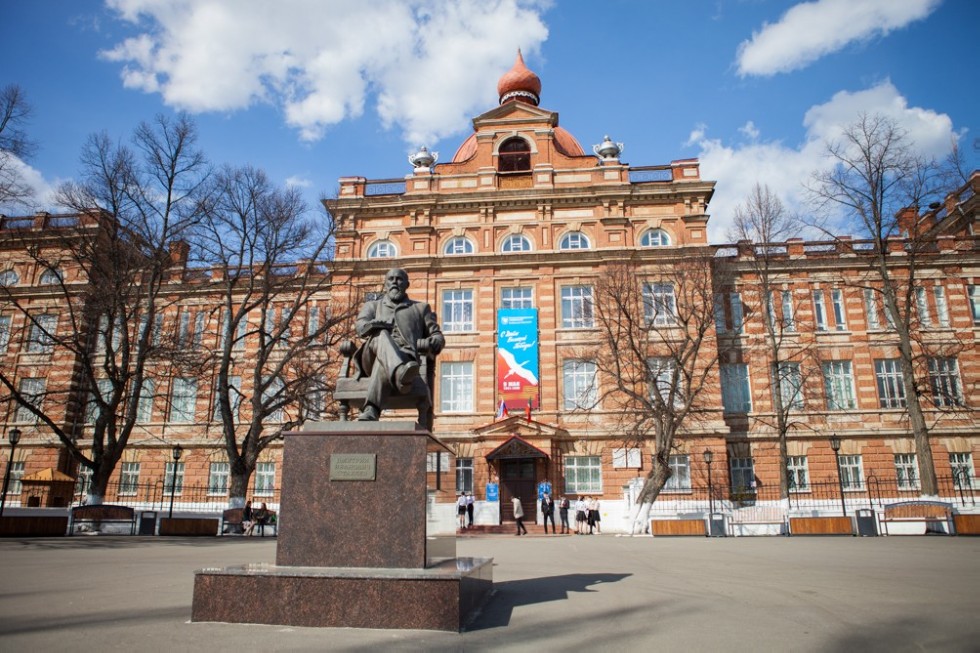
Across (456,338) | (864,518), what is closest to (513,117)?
(456,338)

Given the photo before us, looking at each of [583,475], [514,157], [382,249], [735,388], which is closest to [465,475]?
[583,475]

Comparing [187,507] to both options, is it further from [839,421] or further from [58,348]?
[839,421]

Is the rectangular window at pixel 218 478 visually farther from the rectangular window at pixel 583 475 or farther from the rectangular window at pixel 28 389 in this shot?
the rectangular window at pixel 583 475

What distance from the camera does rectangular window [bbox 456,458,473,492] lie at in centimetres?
2948

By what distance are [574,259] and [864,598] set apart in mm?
25438

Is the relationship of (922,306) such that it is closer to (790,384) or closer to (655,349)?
(790,384)

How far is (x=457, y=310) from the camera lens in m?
32.1

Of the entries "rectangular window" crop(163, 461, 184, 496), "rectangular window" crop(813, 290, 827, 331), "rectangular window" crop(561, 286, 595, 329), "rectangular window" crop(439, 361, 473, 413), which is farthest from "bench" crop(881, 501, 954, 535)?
"rectangular window" crop(163, 461, 184, 496)

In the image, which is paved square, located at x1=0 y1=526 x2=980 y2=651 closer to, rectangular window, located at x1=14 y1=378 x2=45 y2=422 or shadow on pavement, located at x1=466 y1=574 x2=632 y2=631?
shadow on pavement, located at x1=466 y1=574 x2=632 y2=631

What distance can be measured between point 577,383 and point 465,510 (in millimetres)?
8351

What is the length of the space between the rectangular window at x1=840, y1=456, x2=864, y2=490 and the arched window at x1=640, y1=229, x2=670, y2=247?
1348 centimetres

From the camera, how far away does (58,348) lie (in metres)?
34.3

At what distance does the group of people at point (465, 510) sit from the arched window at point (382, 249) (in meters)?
13.5

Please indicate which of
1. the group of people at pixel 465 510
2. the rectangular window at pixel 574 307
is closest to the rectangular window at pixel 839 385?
the rectangular window at pixel 574 307
